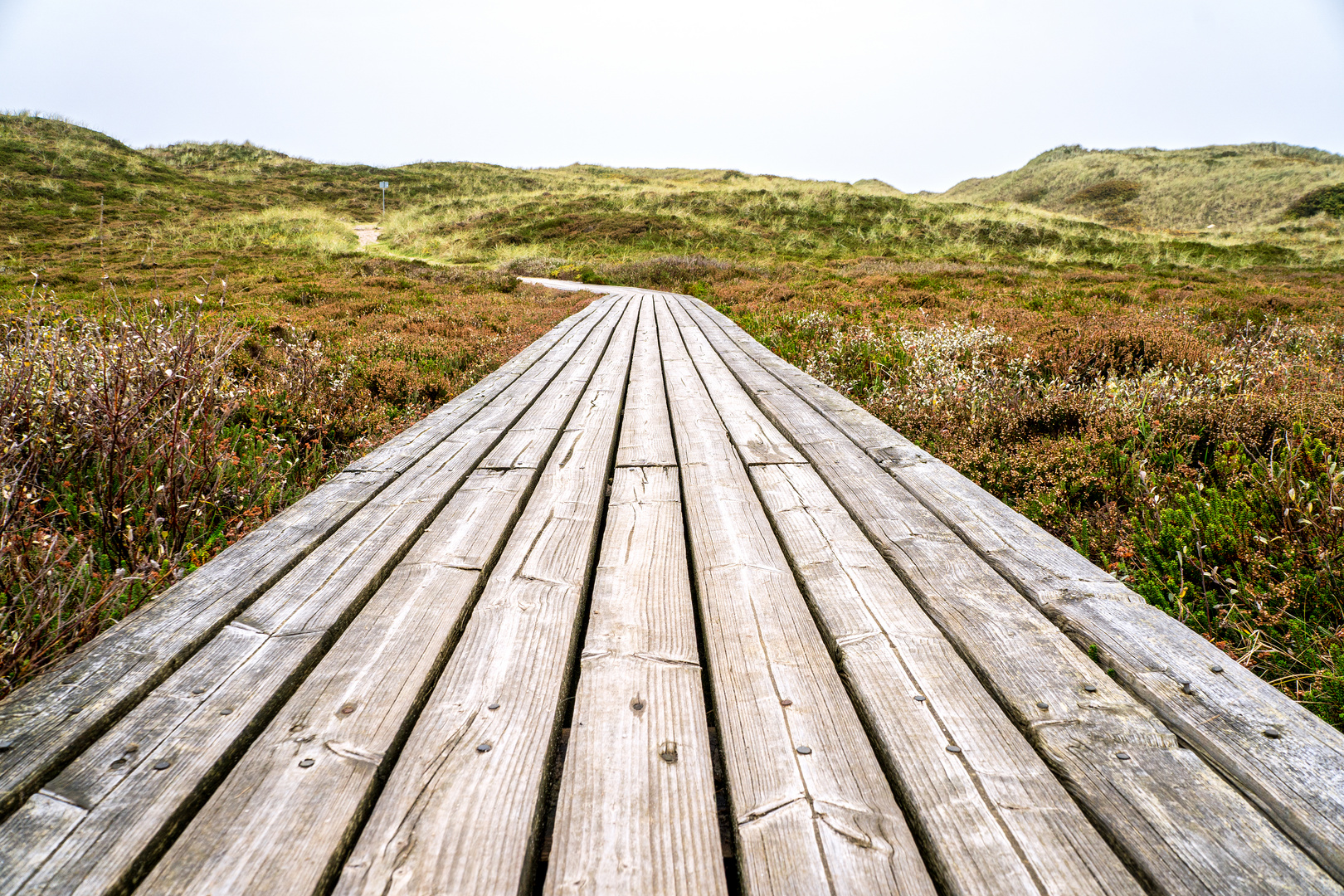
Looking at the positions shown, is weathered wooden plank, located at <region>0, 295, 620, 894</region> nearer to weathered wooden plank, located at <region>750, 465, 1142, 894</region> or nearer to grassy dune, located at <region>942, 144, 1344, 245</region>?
weathered wooden plank, located at <region>750, 465, 1142, 894</region>

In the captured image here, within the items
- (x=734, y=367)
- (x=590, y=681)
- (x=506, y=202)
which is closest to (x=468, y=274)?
(x=734, y=367)

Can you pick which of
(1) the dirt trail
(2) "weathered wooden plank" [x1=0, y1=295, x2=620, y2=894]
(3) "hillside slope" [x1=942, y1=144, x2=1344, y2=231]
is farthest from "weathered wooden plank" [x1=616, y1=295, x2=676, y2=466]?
(3) "hillside slope" [x1=942, y1=144, x2=1344, y2=231]

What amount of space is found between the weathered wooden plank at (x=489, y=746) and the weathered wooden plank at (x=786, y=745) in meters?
0.37

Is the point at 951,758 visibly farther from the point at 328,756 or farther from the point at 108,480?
the point at 108,480

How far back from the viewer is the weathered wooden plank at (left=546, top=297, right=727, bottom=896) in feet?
3.33

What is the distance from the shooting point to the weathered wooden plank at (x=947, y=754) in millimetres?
1013

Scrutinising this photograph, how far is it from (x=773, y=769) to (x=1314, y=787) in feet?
3.26

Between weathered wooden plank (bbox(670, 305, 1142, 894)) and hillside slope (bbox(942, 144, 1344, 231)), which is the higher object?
hillside slope (bbox(942, 144, 1344, 231))

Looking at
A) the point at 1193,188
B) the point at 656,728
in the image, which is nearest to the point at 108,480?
the point at 656,728

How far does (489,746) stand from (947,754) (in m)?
0.92

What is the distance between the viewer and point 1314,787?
1146mm

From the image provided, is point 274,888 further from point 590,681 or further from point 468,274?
point 468,274

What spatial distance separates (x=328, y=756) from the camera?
121 cm

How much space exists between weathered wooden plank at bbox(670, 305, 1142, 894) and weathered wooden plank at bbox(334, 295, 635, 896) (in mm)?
695
